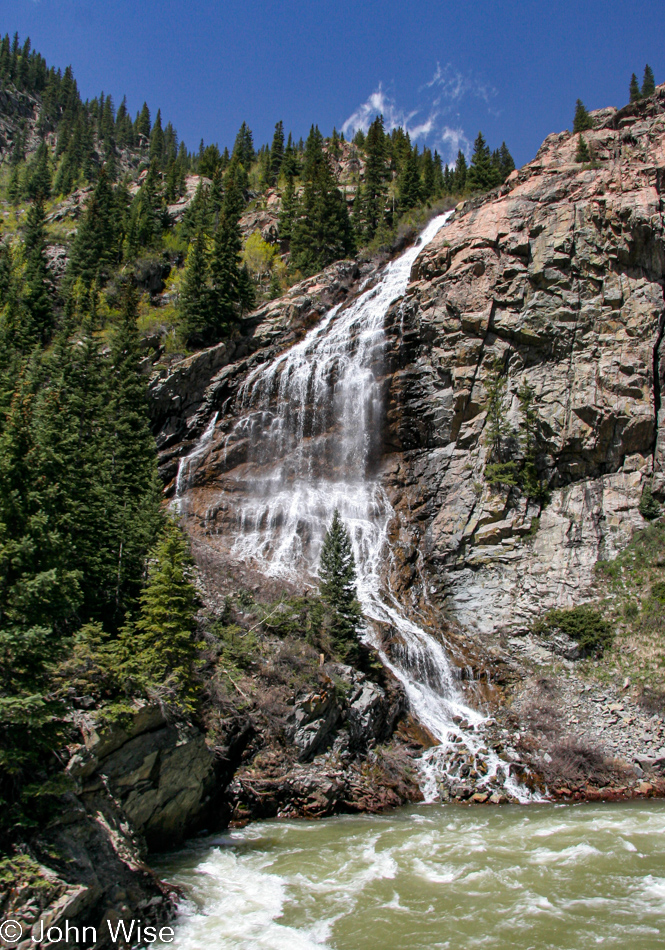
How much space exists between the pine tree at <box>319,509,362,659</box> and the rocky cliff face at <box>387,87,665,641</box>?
8182 millimetres

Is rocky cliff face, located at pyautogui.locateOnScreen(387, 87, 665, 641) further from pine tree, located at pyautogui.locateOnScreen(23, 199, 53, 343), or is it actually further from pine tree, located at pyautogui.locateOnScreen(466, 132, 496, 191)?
pine tree, located at pyautogui.locateOnScreen(23, 199, 53, 343)

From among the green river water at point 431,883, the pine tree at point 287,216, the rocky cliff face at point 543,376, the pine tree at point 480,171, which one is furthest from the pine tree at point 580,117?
the green river water at point 431,883

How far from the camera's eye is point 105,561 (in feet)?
73.4

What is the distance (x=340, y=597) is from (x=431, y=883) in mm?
A: 11357

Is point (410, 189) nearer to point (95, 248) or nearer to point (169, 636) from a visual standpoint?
point (95, 248)

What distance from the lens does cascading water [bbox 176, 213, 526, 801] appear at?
31.0m

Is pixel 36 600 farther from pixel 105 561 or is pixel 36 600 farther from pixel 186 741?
pixel 105 561

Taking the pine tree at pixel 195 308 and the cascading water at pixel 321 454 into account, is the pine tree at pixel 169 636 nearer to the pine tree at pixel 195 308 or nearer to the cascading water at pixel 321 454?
the cascading water at pixel 321 454

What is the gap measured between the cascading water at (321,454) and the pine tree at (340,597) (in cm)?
322

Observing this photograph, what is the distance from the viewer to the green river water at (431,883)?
10273 mm

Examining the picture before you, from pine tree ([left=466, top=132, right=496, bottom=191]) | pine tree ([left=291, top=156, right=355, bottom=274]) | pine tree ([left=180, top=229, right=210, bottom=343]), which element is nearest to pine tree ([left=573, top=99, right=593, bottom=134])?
pine tree ([left=466, top=132, right=496, bottom=191])

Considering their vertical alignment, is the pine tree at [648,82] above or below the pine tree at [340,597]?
above

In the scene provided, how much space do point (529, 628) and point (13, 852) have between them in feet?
75.4

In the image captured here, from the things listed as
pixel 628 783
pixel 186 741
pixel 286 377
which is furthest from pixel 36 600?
pixel 286 377
